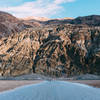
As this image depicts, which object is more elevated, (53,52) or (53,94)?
(53,94)

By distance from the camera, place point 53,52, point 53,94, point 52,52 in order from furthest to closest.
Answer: point 52,52 < point 53,52 < point 53,94

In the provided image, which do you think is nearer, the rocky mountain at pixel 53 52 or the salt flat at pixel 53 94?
the salt flat at pixel 53 94

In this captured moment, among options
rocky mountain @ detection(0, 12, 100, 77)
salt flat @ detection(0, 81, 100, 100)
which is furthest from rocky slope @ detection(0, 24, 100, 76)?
salt flat @ detection(0, 81, 100, 100)

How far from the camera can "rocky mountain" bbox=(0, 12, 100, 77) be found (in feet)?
156

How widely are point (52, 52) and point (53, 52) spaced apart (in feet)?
1.37

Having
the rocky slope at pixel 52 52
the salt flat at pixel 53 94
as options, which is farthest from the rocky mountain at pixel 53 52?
the salt flat at pixel 53 94

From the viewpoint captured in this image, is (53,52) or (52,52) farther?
(52,52)

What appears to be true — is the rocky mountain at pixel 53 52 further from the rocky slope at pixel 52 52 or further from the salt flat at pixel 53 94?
the salt flat at pixel 53 94

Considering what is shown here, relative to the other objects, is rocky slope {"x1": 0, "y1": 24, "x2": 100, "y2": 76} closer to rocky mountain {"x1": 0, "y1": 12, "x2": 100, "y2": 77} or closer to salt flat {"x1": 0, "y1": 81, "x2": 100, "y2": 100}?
rocky mountain {"x1": 0, "y1": 12, "x2": 100, "y2": 77}

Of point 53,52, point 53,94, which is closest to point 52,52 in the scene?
point 53,52

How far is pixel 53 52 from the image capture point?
52625mm

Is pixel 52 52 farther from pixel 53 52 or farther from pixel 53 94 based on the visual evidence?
pixel 53 94

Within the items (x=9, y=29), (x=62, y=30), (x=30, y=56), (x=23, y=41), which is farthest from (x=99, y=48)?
(x=9, y=29)

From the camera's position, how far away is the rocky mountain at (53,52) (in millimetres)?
47594
